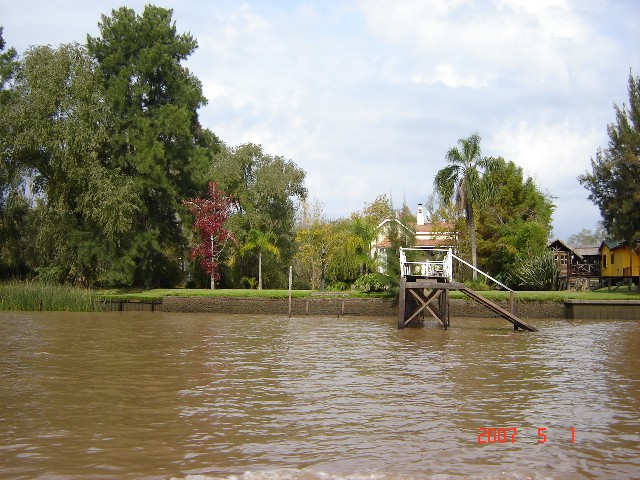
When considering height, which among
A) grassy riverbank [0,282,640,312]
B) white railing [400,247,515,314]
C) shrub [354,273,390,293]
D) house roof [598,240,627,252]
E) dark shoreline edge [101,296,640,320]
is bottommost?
dark shoreline edge [101,296,640,320]

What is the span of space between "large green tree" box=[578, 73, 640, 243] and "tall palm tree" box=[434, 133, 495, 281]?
249 inches

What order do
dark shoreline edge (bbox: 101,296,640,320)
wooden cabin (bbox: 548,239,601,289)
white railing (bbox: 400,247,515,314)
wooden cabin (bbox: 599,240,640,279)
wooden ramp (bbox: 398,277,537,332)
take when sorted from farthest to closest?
1. wooden cabin (bbox: 548,239,601,289)
2. wooden cabin (bbox: 599,240,640,279)
3. dark shoreline edge (bbox: 101,296,640,320)
4. white railing (bbox: 400,247,515,314)
5. wooden ramp (bbox: 398,277,537,332)

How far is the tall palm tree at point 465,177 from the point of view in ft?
126

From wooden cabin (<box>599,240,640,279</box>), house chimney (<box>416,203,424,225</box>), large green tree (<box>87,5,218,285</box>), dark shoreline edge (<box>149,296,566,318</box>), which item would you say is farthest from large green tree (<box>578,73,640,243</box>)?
house chimney (<box>416,203,424,225</box>)

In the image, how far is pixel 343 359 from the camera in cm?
1734

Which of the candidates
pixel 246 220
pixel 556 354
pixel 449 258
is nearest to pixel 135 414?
pixel 556 354

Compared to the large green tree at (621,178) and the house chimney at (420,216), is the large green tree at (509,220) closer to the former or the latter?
the large green tree at (621,178)

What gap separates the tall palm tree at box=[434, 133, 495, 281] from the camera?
126 feet

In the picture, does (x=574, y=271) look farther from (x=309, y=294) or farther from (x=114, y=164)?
(x=114, y=164)

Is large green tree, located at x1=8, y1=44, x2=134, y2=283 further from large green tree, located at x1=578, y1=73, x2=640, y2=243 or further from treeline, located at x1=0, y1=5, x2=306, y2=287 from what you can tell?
large green tree, located at x1=578, y1=73, x2=640, y2=243

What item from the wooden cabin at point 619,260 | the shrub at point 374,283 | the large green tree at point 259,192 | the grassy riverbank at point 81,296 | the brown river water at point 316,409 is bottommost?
the brown river water at point 316,409

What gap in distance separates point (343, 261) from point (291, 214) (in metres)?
4.78

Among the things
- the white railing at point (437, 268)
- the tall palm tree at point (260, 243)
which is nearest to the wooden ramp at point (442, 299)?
the white railing at point (437, 268)

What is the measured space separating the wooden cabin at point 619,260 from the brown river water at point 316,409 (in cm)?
2168
